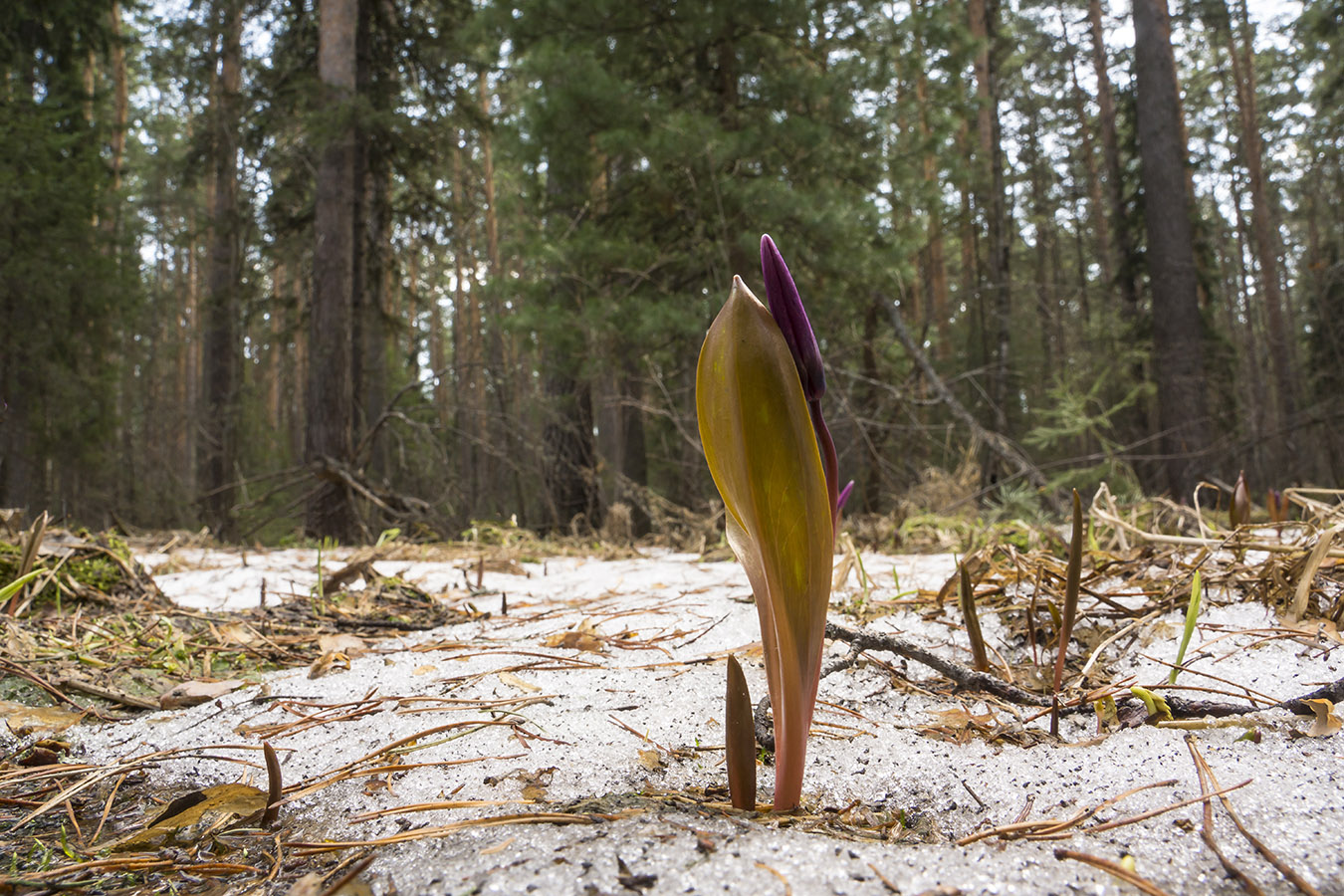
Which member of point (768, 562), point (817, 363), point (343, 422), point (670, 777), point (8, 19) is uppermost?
point (8, 19)

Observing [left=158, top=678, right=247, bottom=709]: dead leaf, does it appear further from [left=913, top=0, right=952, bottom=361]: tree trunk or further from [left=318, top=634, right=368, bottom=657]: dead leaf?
[left=913, top=0, right=952, bottom=361]: tree trunk

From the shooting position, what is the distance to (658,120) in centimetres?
555

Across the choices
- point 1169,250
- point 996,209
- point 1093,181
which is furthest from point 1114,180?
point 1093,181

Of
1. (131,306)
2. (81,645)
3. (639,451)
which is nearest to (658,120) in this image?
(639,451)

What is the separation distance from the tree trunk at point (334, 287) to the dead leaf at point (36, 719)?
160 inches

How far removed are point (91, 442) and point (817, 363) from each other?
10.9 metres

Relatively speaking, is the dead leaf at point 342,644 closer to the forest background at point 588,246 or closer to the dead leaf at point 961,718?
the dead leaf at point 961,718

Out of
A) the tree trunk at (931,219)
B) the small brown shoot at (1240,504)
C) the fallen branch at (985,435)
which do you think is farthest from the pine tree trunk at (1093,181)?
the small brown shoot at (1240,504)

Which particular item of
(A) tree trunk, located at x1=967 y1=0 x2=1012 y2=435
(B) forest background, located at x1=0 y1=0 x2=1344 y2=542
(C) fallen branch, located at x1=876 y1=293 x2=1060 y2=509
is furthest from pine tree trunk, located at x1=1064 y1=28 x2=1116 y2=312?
(C) fallen branch, located at x1=876 y1=293 x2=1060 y2=509

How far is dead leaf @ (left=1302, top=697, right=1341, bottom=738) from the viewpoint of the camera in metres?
0.82

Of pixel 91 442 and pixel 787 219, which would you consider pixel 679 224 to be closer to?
pixel 787 219

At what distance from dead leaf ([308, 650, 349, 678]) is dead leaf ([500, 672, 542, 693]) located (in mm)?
368

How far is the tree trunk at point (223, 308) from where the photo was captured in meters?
8.37

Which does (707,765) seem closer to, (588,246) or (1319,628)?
(1319,628)
